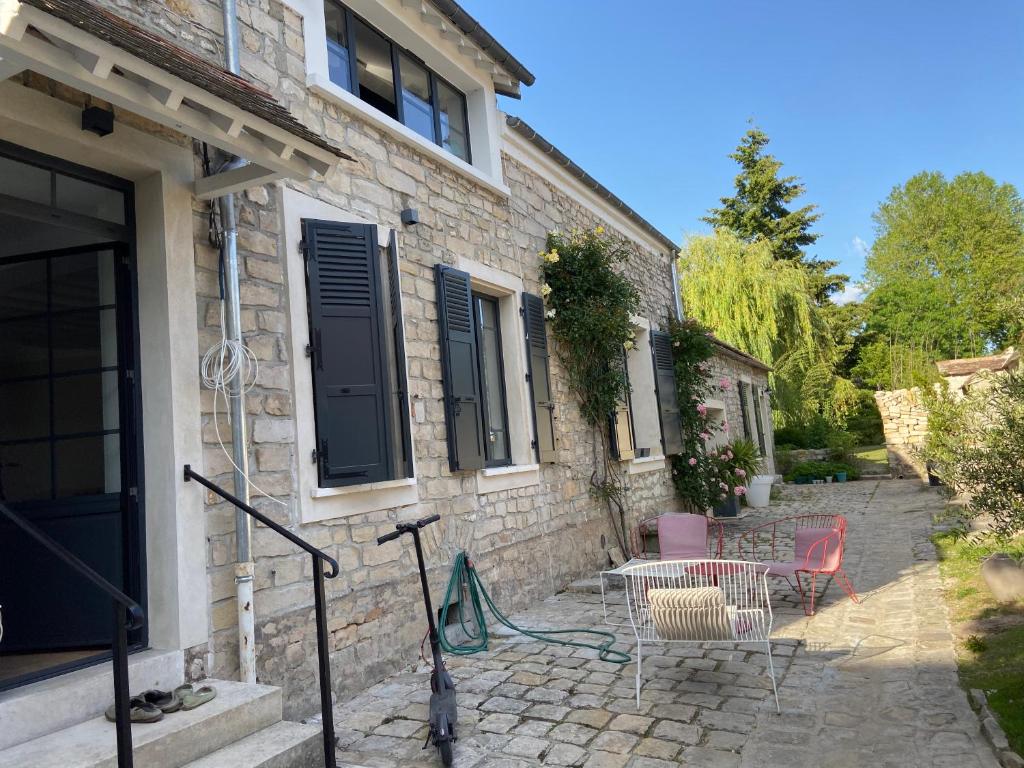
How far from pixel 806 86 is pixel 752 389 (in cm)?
742

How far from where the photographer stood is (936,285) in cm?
3089

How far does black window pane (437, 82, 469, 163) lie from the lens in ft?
20.8

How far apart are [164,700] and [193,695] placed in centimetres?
11

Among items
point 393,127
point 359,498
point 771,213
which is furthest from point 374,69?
point 771,213

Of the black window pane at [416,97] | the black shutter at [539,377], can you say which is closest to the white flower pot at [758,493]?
the black shutter at [539,377]

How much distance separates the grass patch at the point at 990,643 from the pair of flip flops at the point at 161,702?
11.3 feet

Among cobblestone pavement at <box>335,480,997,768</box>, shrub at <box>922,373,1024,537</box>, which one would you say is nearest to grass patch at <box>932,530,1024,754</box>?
cobblestone pavement at <box>335,480,997,768</box>

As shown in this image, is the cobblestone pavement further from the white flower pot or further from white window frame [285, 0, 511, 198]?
the white flower pot

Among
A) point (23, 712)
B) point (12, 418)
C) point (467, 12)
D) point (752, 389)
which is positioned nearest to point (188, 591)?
point (23, 712)

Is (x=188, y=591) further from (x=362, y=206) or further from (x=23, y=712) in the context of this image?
(x=362, y=206)

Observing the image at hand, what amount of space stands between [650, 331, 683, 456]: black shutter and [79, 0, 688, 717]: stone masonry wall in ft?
9.54

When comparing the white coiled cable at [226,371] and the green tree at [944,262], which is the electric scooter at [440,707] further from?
the green tree at [944,262]

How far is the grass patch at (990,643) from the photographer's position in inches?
129

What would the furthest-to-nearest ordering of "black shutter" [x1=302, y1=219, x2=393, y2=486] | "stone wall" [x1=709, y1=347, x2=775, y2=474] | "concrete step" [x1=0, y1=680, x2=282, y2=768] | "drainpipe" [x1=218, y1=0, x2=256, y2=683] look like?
"stone wall" [x1=709, y1=347, x2=775, y2=474] < "black shutter" [x1=302, y1=219, x2=393, y2=486] < "drainpipe" [x1=218, y1=0, x2=256, y2=683] < "concrete step" [x1=0, y1=680, x2=282, y2=768]
